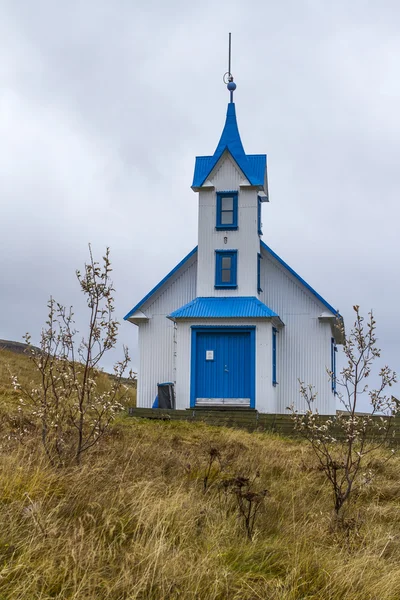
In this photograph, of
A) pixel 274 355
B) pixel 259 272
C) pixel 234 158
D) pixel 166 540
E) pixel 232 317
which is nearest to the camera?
pixel 166 540

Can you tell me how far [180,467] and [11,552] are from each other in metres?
4.49

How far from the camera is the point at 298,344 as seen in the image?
2395cm

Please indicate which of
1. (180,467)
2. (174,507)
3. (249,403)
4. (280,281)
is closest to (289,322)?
(280,281)

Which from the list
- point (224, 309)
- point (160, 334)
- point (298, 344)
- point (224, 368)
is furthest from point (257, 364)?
point (160, 334)

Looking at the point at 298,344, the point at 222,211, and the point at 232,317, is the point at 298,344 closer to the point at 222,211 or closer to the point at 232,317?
the point at 232,317

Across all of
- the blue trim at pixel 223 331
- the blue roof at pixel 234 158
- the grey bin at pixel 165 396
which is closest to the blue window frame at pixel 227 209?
the blue roof at pixel 234 158

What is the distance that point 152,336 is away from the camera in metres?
24.8

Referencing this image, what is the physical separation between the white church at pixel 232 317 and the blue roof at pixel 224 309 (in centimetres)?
3

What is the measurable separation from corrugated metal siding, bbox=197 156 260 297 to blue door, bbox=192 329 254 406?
5.37 feet

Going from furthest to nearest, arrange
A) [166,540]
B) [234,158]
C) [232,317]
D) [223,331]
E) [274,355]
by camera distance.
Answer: [234,158] → [274,355] → [223,331] → [232,317] → [166,540]

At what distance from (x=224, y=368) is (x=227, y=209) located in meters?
5.37

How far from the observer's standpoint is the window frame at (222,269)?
78.0ft

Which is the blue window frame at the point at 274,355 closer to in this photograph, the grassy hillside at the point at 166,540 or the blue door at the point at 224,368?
the blue door at the point at 224,368

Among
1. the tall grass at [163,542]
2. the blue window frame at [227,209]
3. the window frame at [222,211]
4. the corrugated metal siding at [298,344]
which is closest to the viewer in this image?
the tall grass at [163,542]
